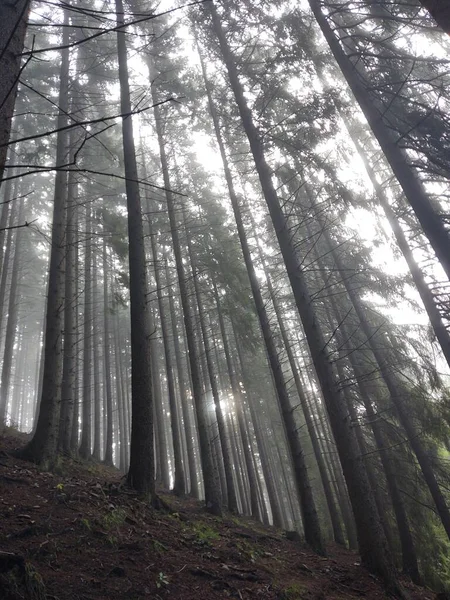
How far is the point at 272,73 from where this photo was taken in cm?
901

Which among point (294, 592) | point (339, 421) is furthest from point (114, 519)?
point (339, 421)

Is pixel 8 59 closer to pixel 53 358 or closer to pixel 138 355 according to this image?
pixel 138 355

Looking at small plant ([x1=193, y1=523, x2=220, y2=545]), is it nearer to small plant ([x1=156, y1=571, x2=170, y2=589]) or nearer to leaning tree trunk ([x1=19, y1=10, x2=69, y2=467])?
small plant ([x1=156, y1=571, x2=170, y2=589])

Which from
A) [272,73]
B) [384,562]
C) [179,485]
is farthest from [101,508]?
[272,73]

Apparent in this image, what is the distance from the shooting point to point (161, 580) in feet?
12.8

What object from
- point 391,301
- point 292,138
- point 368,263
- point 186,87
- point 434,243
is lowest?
point 434,243

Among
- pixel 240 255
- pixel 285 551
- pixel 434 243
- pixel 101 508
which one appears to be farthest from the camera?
pixel 240 255

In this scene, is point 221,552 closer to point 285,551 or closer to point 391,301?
point 285,551

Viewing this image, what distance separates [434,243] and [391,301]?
8.49 meters

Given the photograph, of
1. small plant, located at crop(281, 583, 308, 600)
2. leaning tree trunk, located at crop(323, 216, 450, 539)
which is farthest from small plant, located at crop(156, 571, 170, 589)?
leaning tree trunk, located at crop(323, 216, 450, 539)

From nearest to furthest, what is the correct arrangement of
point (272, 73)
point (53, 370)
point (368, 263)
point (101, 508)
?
point (101, 508), point (53, 370), point (272, 73), point (368, 263)

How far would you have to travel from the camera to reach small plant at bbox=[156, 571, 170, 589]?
12.6 ft

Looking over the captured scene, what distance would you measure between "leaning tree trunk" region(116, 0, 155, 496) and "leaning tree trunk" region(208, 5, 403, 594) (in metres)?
3.00

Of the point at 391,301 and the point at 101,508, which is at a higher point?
the point at 391,301
